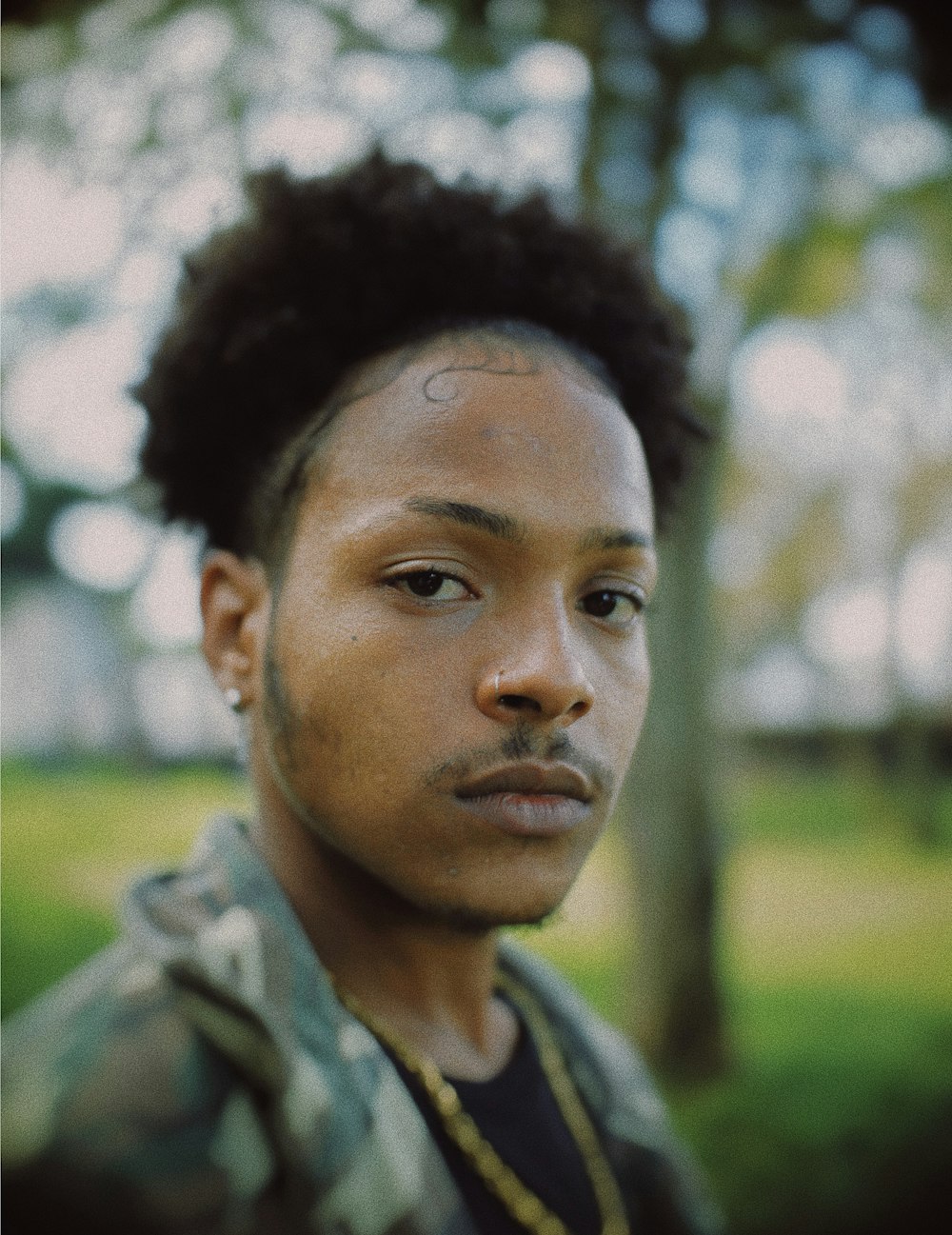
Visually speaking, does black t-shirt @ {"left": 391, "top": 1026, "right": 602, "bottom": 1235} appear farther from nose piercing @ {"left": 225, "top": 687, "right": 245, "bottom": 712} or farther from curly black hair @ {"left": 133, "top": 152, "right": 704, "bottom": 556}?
curly black hair @ {"left": 133, "top": 152, "right": 704, "bottom": 556}

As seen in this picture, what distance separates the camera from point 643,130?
4199 millimetres

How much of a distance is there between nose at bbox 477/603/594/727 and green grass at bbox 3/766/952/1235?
Answer: 18.8 inches

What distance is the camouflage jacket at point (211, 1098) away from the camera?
1041 mm

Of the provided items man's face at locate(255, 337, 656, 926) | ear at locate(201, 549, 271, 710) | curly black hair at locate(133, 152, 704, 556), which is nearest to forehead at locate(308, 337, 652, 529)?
man's face at locate(255, 337, 656, 926)

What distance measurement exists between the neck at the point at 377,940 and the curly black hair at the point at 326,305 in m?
0.50

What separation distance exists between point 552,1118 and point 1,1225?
89cm

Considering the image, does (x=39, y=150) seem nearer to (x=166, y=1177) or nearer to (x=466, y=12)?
(x=466, y=12)

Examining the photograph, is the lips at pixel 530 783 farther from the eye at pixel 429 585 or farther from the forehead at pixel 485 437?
the forehead at pixel 485 437

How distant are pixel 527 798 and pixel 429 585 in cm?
35

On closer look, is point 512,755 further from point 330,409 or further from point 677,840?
point 677,840

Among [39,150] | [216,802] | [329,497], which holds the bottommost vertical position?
[216,802]

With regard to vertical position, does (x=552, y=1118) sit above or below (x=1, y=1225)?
below

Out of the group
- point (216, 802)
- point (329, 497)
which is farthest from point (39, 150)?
point (216, 802)

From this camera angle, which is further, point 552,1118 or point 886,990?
point 886,990
